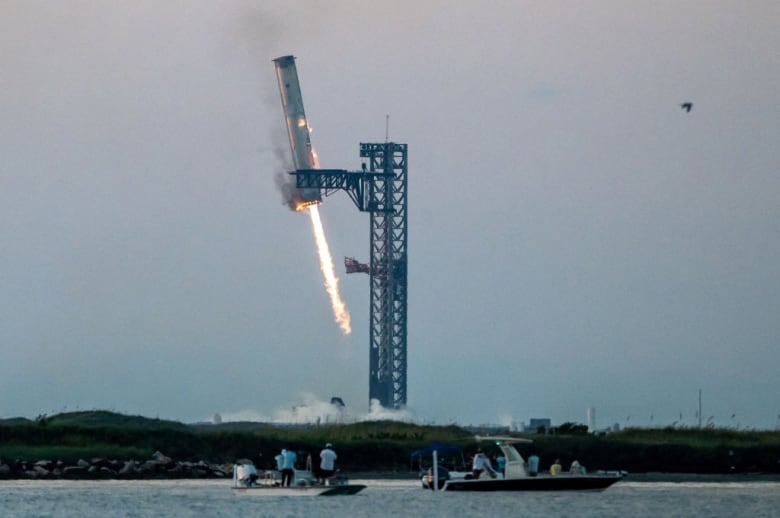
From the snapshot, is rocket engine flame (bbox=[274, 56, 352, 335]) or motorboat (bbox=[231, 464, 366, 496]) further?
rocket engine flame (bbox=[274, 56, 352, 335])

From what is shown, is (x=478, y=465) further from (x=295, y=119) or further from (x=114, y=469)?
(x=295, y=119)

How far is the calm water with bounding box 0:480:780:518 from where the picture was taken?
74688 millimetres

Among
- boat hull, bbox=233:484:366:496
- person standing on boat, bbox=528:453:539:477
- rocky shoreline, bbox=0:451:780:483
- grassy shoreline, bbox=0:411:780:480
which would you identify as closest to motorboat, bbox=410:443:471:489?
grassy shoreline, bbox=0:411:780:480

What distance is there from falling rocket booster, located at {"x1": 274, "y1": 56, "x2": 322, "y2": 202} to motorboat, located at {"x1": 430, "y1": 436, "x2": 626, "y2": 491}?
49302mm

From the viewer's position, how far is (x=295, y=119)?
130m

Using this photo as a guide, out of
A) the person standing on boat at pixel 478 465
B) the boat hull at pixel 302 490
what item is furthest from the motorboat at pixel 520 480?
the boat hull at pixel 302 490

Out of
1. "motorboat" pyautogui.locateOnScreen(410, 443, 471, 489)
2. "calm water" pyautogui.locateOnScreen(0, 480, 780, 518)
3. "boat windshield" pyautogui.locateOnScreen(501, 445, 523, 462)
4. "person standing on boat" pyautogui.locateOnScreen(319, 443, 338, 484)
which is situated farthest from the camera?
"motorboat" pyautogui.locateOnScreen(410, 443, 471, 489)

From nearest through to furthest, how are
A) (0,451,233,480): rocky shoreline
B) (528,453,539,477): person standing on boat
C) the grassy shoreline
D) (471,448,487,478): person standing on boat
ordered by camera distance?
(528,453,539,477): person standing on boat, (471,448,487,478): person standing on boat, (0,451,233,480): rocky shoreline, the grassy shoreline

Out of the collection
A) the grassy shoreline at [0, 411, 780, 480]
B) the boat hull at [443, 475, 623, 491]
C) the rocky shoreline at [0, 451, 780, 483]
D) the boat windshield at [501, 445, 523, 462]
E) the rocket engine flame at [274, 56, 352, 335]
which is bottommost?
the boat hull at [443, 475, 623, 491]

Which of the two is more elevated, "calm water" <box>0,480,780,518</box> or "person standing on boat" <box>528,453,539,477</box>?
"person standing on boat" <box>528,453,539,477</box>

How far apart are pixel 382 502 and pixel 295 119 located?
175 feet

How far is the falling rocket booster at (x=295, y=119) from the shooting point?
129m

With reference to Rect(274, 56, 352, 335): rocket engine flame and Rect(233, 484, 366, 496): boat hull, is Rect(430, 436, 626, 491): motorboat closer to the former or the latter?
Rect(233, 484, 366, 496): boat hull

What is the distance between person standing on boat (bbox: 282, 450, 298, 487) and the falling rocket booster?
49139 millimetres
